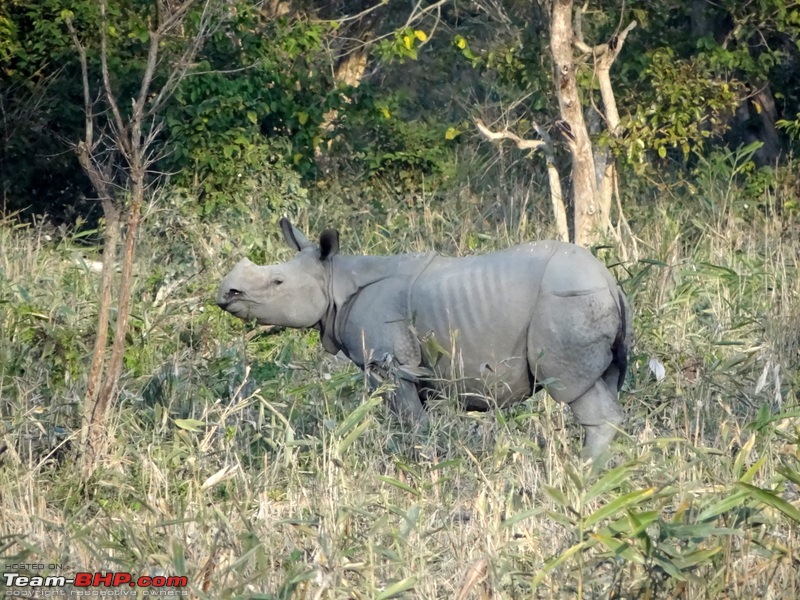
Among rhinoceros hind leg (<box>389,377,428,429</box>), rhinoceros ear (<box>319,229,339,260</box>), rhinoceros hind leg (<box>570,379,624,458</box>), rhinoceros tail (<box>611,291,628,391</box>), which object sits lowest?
rhinoceros hind leg (<box>570,379,624,458</box>)

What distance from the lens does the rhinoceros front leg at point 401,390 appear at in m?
6.20

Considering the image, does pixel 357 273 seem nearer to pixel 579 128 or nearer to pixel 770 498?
pixel 770 498

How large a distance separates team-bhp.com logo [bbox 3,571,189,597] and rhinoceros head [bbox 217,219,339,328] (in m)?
2.34

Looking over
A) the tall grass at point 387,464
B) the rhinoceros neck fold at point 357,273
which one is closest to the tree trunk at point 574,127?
the tall grass at point 387,464

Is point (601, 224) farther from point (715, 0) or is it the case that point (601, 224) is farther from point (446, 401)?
point (446, 401)

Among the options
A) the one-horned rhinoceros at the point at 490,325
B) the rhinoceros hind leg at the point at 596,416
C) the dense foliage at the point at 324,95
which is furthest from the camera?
the dense foliage at the point at 324,95

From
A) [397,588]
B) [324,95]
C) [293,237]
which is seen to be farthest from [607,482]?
[324,95]

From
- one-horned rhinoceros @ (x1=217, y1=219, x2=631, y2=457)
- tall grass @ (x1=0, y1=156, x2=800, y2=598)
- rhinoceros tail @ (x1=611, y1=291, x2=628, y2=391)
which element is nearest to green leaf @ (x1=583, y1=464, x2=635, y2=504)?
tall grass @ (x1=0, y1=156, x2=800, y2=598)

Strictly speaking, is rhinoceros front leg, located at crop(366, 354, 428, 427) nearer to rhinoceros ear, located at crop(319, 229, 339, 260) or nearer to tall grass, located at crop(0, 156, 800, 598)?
tall grass, located at crop(0, 156, 800, 598)

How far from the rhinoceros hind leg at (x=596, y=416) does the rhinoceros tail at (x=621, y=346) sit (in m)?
0.19

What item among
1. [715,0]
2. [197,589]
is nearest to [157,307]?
Result: [197,589]

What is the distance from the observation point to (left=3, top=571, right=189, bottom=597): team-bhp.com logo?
4270mm

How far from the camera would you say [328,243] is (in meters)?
6.58

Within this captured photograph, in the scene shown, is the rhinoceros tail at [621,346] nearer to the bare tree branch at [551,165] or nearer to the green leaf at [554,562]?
the green leaf at [554,562]
